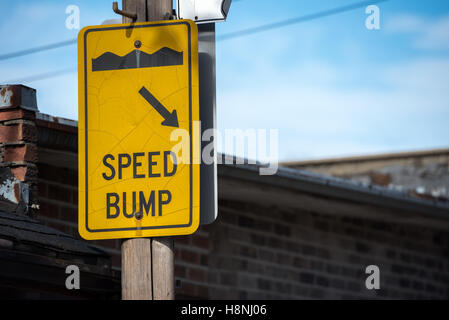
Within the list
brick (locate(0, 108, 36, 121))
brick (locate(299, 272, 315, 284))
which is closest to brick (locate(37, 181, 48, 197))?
brick (locate(0, 108, 36, 121))

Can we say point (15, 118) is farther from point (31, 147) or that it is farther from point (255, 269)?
point (255, 269)

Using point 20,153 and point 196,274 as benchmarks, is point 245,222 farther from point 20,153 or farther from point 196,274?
point 20,153

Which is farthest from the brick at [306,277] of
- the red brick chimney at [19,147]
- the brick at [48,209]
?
the red brick chimney at [19,147]

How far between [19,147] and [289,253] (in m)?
4.41

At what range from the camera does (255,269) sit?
9.58m

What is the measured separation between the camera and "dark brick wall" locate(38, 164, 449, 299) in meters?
8.11

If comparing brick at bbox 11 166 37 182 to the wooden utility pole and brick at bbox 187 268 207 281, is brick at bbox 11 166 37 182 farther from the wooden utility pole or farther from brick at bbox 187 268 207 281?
brick at bbox 187 268 207 281

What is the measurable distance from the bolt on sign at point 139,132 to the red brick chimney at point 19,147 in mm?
2326

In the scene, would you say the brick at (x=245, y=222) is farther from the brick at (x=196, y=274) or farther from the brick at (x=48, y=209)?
the brick at (x=48, y=209)

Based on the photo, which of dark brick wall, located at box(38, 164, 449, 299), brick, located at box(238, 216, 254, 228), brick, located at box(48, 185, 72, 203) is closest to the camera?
brick, located at box(48, 185, 72, 203)

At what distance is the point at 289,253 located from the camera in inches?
395

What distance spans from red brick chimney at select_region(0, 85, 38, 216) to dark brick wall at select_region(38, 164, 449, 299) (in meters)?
0.97

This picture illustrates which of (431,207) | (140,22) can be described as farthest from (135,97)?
(431,207)

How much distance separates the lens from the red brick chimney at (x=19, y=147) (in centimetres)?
621
